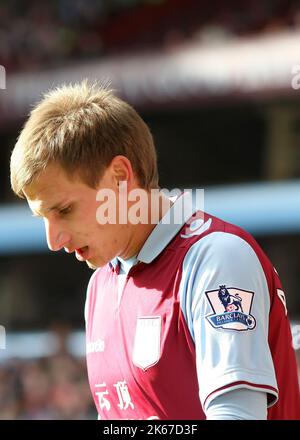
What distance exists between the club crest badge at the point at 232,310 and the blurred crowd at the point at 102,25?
6.70 m

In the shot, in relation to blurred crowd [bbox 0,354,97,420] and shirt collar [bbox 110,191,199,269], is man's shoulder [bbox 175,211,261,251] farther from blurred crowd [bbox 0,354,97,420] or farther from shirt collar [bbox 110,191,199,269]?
blurred crowd [bbox 0,354,97,420]

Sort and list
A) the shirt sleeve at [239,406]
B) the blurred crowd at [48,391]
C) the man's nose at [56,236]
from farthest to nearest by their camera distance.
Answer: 1. the blurred crowd at [48,391]
2. the man's nose at [56,236]
3. the shirt sleeve at [239,406]

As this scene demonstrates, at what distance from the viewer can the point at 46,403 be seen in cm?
576

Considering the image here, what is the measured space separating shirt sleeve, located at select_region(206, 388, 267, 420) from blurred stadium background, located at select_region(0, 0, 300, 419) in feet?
16.7

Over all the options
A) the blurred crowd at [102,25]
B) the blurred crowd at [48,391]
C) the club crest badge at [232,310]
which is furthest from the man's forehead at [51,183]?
the blurred crowd at [102,25]

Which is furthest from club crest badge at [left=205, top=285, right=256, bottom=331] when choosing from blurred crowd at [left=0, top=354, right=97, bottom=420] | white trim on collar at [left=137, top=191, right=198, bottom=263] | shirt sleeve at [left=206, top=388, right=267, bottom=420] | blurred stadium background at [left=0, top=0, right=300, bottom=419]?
blurred stadium background at [left=0, top=0, right=300, bottom=419]

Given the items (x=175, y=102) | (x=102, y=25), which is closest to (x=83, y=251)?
(x=175, y=102)

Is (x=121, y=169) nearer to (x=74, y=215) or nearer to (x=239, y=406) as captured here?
(x=74, y=215)

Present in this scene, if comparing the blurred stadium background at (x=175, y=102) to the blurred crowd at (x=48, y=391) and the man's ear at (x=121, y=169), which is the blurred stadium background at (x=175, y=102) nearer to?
the blurred crowd at (x=48, y=391)

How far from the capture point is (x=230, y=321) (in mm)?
1538

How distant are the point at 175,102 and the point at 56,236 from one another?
6.47m

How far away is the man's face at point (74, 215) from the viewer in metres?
1.68

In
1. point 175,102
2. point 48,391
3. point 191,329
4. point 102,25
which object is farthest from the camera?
point 102,25

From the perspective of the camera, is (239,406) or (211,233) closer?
(239,406)
